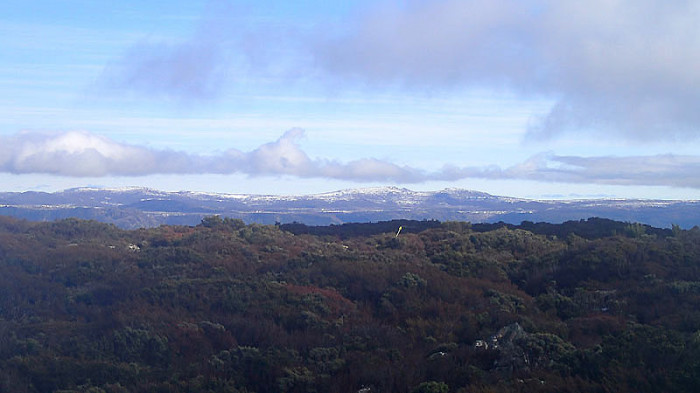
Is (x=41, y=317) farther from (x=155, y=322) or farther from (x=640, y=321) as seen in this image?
(x=640, y=321)

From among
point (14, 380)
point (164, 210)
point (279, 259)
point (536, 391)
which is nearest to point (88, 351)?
point (14, 380)

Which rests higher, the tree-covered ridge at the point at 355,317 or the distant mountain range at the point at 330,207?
the distant mountain range at the point at 330,207

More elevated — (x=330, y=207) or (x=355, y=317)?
(x=330, y=207)

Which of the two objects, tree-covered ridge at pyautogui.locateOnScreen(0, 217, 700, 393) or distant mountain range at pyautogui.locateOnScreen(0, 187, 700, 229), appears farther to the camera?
distant mountain range at pyautogui.locateOnScreen(0, 187, 700, 229)

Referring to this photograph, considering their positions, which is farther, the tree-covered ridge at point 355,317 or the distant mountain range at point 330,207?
the distant mountain range at point 330,207
